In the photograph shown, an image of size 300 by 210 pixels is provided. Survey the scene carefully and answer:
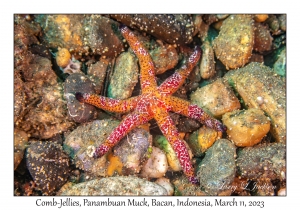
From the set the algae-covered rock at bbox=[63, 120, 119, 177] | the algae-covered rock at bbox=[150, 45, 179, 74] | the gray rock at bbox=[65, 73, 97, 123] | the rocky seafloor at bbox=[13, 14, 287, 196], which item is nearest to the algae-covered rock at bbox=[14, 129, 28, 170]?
the rocky seafloor at bbox=[13, 14, 287, 196]

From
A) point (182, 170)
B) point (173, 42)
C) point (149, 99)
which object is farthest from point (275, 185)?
point (173, 42)

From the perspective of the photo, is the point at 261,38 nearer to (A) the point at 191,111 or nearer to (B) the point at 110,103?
(A) the point at 191,111

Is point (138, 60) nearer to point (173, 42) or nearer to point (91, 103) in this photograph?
point (173, 42)

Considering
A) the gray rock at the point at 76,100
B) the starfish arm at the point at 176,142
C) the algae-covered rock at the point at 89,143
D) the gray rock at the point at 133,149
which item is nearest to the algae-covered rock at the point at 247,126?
the starfish arm at the point at 176,142

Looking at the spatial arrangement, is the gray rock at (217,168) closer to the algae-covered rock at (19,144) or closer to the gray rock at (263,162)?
the gray rock at (263,162)

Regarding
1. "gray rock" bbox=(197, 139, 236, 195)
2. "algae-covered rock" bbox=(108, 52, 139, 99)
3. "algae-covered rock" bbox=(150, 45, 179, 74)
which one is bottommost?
"gray rock" bbox=(197, 139, 236, 195)

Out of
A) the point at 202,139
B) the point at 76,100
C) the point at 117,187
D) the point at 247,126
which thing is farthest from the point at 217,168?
the point at 76,100

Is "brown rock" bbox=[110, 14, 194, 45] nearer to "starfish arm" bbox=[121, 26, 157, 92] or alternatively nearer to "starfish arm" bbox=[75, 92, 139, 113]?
"starfish arm" bbox=[121, 26, 157, 92]
